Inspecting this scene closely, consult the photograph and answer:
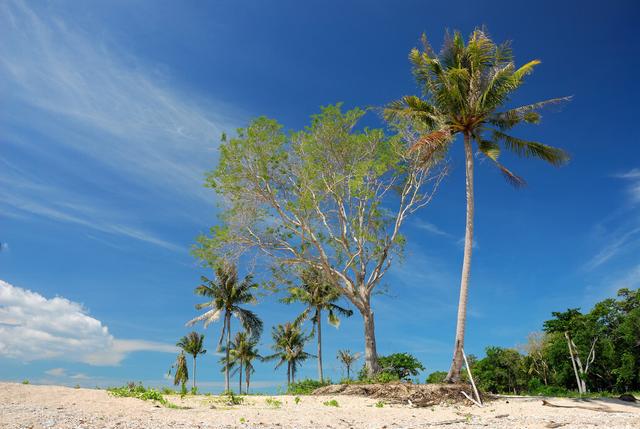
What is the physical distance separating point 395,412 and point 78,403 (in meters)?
7.88

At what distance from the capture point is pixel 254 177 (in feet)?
72.1

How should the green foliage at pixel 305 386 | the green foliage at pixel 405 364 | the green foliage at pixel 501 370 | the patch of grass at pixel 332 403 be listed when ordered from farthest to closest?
1. the green foliage at pixel 501 370
2. the green foliage at pixel 405 364
3. the green foliage at pixel 305 386
4. the patch of grass at pixel 332 403

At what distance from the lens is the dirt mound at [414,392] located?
1448 centimetres

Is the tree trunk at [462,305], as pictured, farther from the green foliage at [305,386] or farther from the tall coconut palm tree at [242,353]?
the tall coconut palm tree at [242,353]

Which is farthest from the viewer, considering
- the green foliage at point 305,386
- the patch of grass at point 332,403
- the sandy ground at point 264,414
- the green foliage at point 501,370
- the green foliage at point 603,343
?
the green foliage at point 501,370

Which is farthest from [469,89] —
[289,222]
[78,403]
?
[78,403]

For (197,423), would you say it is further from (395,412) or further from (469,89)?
(469,89)

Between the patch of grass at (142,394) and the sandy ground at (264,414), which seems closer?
the sandy ground at (264,414)

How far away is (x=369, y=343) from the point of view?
20.6 metres

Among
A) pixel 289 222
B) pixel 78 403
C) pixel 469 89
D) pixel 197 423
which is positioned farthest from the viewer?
pixel 289 222

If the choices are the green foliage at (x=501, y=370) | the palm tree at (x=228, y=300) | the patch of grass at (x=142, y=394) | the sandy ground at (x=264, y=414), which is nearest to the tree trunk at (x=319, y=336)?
→ the palm tree at (x=228, y=300)

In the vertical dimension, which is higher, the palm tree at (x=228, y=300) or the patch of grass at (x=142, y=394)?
the palm tree at (x=228, y=300)

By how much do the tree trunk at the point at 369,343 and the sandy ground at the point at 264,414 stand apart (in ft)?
20.5

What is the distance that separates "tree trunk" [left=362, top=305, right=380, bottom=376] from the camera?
20.4m
